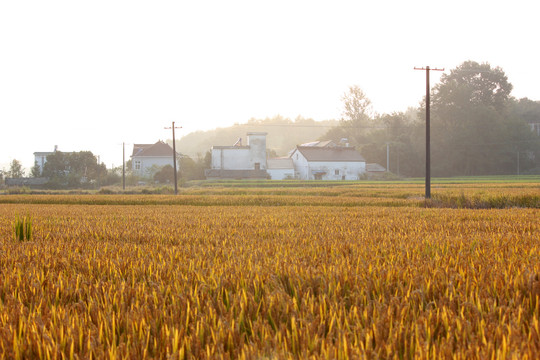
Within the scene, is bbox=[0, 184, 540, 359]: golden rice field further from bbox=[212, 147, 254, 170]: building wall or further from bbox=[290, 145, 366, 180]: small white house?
bbox=[212, 147, 254, 170]: building wall

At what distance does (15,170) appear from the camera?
66438 millimetres

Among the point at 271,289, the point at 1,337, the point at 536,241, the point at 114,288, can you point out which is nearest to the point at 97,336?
the point at 1,337

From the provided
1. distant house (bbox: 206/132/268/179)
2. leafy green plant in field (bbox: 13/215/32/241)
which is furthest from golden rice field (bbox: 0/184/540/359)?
distant house (bbox: 206/132/268/179)

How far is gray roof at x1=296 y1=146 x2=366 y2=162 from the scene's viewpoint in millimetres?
75694

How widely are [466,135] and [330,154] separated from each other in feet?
71.9

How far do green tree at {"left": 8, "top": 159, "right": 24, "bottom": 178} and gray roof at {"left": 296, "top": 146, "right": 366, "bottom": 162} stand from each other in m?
41.8

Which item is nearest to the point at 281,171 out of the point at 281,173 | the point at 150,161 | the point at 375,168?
the point at 281,173

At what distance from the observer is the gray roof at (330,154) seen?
7569cm

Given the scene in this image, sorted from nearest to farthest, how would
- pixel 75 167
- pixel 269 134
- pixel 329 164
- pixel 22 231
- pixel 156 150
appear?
pixel 22 231
pixel 75 167
pixel 329 164
pixel 156 150
pixel 269 134

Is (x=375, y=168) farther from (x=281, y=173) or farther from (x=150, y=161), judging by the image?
(x=150, y=161)

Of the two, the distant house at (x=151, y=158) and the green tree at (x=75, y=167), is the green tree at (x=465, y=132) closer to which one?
the distant house at (x=151, y=158)

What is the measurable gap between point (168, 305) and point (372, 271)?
1798 millimetres

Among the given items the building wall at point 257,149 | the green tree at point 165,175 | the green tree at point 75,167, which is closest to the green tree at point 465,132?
the building wall at point 257,149

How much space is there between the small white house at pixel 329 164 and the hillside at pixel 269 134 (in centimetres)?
7565
